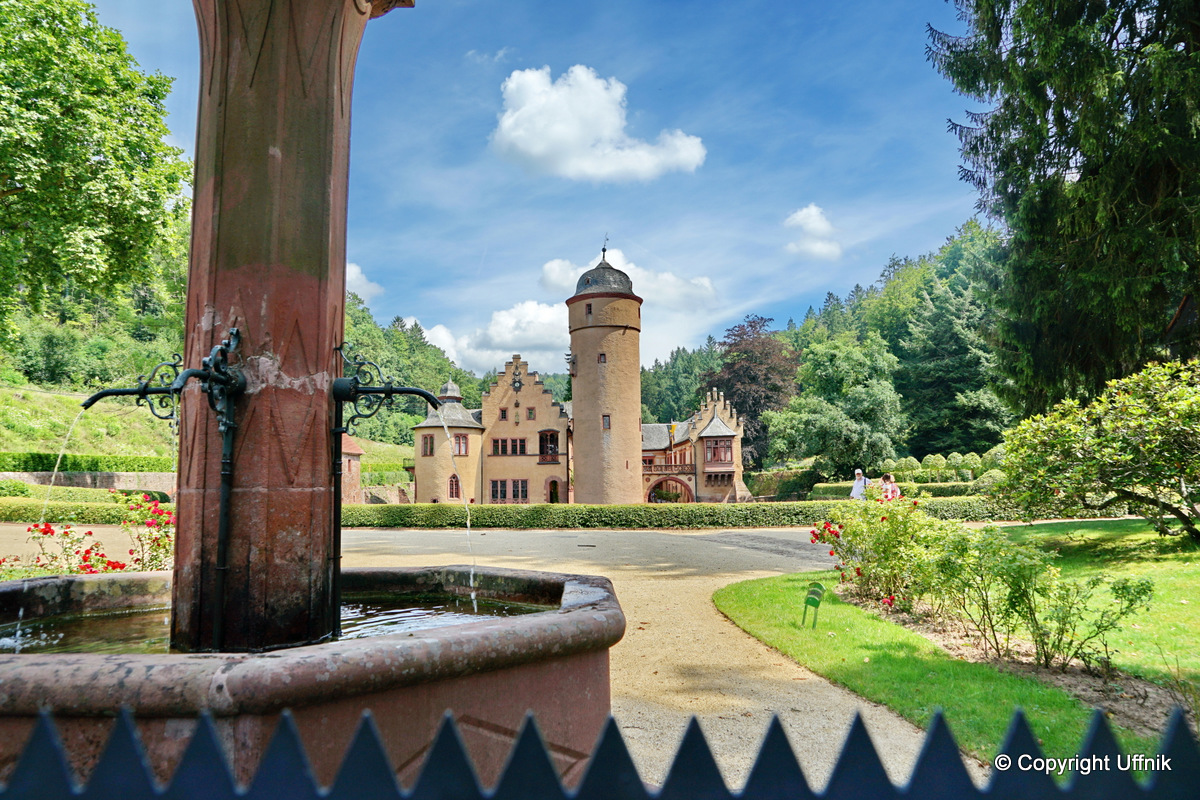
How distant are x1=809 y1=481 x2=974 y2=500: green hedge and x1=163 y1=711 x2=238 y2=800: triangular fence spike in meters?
24.7

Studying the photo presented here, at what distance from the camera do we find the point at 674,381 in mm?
107938

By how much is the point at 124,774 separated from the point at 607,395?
3259cm

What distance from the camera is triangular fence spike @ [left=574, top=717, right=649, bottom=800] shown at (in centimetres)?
113

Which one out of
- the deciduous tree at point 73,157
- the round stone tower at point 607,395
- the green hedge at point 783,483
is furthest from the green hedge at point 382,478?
the deciduous tree at point 73,157

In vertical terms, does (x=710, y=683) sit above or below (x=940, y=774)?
below

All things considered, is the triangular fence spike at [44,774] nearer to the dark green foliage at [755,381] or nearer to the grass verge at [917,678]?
the grass verge at [917,678]

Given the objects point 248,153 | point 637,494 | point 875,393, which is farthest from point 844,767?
point 875,393

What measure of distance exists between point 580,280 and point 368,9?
101ft

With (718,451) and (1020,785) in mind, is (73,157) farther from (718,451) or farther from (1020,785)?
(718,451)

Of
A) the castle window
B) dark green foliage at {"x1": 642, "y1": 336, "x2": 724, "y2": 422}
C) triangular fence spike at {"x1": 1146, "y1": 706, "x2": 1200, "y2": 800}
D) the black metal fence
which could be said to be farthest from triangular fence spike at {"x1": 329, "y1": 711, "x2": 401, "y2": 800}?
dark green foliage at {"x1": 642, "y1": 336, "x2": 724, "y2": 422}

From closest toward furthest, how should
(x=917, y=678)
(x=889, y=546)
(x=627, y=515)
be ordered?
(x=917, y=678) → (x=889, y=546) → (x=627, y=515)

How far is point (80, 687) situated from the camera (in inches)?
94.9

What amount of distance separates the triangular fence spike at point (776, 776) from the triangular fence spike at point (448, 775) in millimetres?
489

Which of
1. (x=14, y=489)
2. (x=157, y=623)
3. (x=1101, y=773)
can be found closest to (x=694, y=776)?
(x=1101, y=773)
